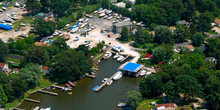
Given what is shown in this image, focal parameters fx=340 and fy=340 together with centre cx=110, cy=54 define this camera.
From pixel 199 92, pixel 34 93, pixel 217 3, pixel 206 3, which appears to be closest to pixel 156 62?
pixel 199 92

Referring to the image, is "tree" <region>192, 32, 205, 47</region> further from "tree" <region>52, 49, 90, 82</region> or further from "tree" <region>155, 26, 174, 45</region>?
"tree" <region>52, 49, 90, 82</region>

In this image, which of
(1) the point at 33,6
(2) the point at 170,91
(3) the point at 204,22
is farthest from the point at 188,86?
(1) the point at 33,6

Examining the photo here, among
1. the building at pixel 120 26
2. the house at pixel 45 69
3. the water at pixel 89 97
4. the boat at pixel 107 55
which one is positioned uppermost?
the building at pixel 120 26

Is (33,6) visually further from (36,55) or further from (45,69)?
(45,69)

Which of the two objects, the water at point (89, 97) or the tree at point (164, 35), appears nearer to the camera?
the water at point (89, 97)

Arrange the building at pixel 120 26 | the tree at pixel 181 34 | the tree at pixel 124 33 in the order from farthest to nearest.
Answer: the building at pixel 120 26 < the tree at pixel 124 33 < the tree at pixel 181 34

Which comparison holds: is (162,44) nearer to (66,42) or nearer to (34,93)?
(66,42)

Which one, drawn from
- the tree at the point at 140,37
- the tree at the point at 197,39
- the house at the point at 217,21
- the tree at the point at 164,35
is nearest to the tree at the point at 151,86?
the tree at the point at 140,37

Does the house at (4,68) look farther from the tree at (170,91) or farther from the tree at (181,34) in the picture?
the tree at (181,34)
